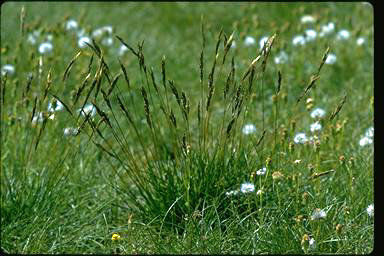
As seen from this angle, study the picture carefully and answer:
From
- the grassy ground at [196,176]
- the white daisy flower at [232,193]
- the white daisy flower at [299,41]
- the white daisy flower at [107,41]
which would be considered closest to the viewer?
the grassy ground at [196,176]

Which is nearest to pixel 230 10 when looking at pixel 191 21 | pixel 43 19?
pixel 191 21

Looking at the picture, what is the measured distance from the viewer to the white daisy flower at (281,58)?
17.0ft

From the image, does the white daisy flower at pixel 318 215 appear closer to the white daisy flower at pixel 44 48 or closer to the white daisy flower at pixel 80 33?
the white daisy flower at pixel 44 48

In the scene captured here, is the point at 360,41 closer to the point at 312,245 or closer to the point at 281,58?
the point at 281,58

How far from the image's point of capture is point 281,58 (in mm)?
5246

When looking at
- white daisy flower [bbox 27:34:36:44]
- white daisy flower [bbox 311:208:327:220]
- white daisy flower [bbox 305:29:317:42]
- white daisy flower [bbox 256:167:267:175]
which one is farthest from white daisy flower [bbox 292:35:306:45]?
white daisy flower [bbox 311:208:327:220]

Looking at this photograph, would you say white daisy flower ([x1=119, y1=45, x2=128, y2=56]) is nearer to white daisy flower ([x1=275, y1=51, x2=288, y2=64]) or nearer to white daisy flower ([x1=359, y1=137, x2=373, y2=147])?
white daisy flower ([x1=275, y1=51, x2=288, y2=64])

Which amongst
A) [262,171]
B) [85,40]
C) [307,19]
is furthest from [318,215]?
[307,19]

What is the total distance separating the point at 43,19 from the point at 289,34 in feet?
6.62

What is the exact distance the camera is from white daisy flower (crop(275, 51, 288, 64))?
17.0 feet

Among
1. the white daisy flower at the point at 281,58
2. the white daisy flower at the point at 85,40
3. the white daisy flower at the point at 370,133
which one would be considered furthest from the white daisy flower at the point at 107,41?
the white daisy flower at the point at 370,133

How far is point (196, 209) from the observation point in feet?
10.3

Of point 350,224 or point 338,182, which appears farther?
point 338,182

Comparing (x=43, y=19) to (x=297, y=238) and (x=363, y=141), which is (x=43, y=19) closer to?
(x=363, y=141)
